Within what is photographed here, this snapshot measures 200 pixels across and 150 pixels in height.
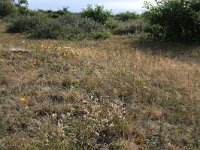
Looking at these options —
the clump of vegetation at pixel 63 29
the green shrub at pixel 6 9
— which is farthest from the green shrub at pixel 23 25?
the green shrub at pixel 6 9

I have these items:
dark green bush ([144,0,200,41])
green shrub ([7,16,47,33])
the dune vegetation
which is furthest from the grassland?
green shrub ([7,16,47,33])

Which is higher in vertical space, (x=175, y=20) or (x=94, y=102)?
(x=175, y=20)

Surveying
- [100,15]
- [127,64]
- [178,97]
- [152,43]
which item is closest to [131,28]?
[100,15]

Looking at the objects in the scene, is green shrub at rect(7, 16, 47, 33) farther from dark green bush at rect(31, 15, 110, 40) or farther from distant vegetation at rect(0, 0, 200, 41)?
dark green bush at rect(31, 15, 110, 40)

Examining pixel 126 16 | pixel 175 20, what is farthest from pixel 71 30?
pixel 126 16

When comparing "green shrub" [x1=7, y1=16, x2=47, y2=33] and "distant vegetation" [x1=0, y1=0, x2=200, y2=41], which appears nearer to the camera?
"distant vegetation" [x1=0, y1=0, x2=200, y2=41]

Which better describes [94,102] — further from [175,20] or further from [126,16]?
[126,16]

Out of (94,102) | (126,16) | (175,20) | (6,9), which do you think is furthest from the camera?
(6,9)

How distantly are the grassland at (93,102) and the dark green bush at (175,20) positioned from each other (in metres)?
6.63

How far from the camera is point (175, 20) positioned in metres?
15.4

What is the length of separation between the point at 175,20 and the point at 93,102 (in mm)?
10135

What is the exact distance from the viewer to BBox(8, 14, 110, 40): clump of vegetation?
1689 cm

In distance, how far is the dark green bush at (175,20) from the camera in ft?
49.3

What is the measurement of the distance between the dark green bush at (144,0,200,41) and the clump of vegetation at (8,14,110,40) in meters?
2.27
